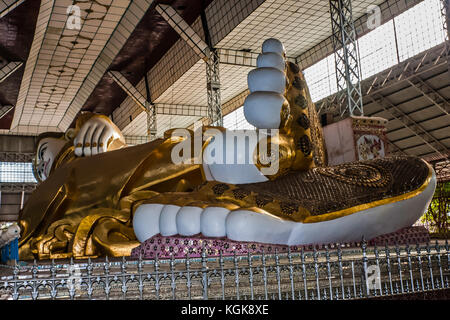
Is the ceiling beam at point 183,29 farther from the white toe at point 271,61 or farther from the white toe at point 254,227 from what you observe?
the white toe at point 254,227

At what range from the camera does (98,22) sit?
543 inches

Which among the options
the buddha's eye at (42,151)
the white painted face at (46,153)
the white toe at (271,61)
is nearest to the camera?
the white toe at (271,61)

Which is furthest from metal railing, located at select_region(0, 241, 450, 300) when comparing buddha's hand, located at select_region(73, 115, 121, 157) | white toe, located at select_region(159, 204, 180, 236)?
buddha's hand, located at select_region(73, 115, 121, 157)

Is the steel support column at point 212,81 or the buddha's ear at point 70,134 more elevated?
the steel support column at point 212,81

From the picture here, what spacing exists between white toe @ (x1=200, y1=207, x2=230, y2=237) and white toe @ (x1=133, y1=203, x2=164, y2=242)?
0.55m

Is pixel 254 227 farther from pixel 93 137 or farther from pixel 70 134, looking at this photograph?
pixel 70 134

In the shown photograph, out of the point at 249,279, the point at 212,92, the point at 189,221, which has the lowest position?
the point at 249,279

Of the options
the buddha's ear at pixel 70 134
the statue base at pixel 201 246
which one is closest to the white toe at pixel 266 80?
the statue base at pixel 201 246

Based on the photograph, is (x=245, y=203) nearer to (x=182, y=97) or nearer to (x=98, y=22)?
(x=98, y=22)

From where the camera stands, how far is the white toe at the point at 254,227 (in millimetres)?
4277

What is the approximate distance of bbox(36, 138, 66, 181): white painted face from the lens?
6906 mm

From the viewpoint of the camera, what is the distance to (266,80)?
4816mm

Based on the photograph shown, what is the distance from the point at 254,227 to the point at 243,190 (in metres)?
0.55

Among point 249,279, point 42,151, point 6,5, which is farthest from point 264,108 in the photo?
point 6,5
